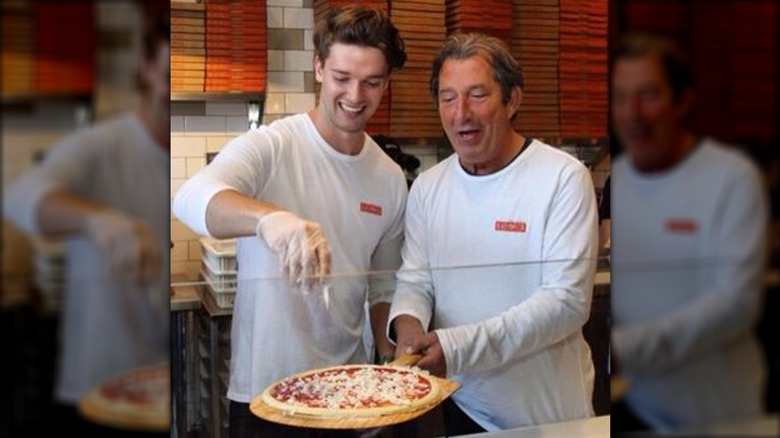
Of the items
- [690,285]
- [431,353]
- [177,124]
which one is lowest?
[431,353]

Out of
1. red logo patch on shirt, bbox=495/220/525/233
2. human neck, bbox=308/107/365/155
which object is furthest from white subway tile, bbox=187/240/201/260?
red logo patch on shirt, bbox=495/220/525/233

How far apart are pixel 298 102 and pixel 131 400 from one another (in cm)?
53

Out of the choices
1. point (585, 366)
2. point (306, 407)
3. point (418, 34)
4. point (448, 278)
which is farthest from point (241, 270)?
point (585, 366)

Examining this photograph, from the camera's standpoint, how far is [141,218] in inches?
→ 26.0

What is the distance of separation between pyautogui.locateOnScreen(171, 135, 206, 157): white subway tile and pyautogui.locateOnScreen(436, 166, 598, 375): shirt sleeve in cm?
43

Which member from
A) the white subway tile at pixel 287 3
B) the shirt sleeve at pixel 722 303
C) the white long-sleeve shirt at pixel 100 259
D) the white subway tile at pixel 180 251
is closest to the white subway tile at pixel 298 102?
A: the white subway tile at pixel 287 3

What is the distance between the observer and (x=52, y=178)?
2.14ft

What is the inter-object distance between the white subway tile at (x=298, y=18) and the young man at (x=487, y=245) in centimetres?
19

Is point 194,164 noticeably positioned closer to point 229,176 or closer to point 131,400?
point 229,176

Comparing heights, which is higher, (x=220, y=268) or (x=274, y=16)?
(x=274, y=16)

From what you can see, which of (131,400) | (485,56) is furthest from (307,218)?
(131,400)

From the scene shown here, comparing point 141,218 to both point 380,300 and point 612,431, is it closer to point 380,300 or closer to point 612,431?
point 380,300

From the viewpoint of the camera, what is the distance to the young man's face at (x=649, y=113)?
1088mm

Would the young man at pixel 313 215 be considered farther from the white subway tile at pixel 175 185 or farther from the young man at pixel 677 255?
the young man at pixel 677 255
